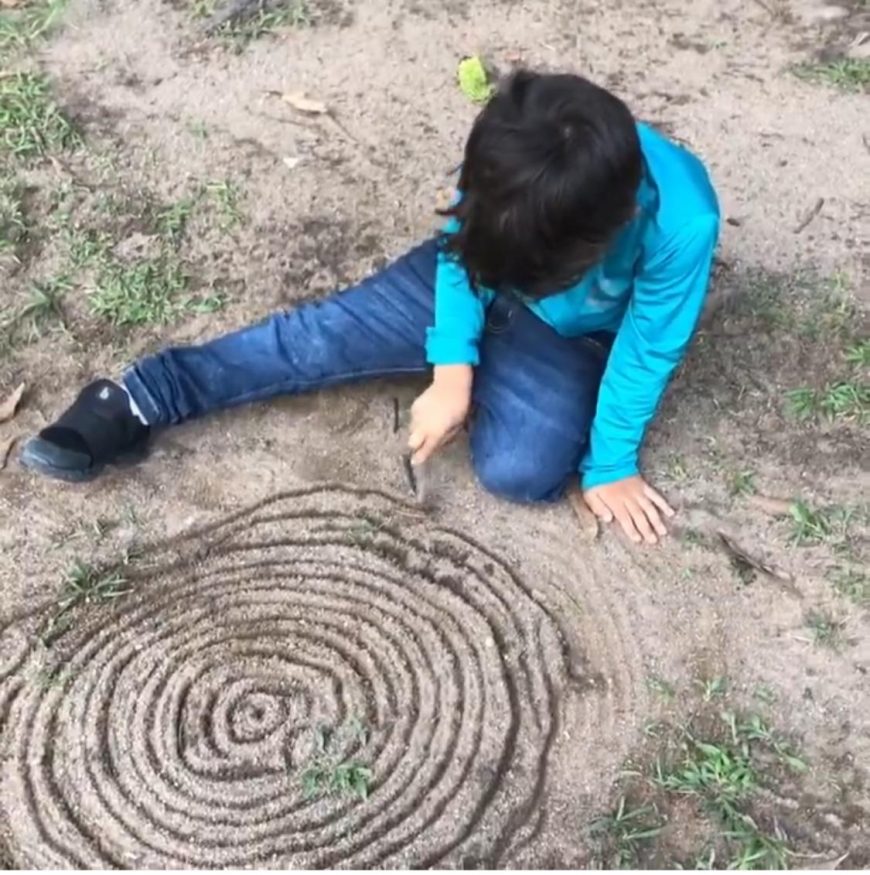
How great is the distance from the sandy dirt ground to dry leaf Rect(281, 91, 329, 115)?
20 millimetres

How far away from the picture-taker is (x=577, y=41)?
2.58 metres

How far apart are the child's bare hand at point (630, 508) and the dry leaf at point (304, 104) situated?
103 cm

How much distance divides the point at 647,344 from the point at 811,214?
717 millimetres

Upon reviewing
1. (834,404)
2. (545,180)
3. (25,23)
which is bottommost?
(834,404)

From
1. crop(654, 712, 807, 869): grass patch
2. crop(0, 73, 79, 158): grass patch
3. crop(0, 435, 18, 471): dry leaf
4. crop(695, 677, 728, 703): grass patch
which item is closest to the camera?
crop(654, 712, 807, 869): grass patch

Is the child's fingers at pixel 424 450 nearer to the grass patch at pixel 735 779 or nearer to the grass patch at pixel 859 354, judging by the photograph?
the grass patch at pixel 735 779

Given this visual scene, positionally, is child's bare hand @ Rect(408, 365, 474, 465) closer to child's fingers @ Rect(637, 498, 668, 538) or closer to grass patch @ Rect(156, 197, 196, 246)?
child's fingers @ Rect(637, 498, 668, 538)

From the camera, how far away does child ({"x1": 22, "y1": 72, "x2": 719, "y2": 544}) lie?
1445mm

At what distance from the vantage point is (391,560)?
74.4 inches

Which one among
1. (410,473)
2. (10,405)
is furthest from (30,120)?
(410,473)

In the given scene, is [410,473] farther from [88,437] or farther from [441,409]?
[88,437]

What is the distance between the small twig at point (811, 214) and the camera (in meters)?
2.27

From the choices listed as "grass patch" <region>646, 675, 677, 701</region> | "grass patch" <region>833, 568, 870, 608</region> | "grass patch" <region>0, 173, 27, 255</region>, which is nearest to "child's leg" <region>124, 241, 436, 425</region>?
"grass patch" <region>0, 173, 27, 255</region>

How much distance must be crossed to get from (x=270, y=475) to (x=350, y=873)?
25.3 inches
